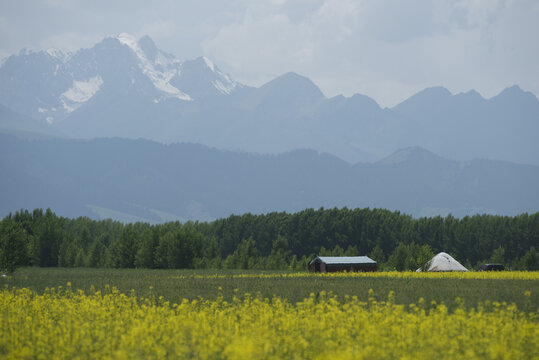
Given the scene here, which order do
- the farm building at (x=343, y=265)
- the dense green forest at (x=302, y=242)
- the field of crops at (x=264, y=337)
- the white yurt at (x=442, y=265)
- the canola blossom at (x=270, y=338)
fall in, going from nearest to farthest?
the canola blossom at (x=270, y=338), the field of crops at (x=264, y=337), the farm building at (x=343, y=265), the white yurt at (x=442, y=265), the dense green forest at (x=302, y=242)

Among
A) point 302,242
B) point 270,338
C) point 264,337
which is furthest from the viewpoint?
point 302,242

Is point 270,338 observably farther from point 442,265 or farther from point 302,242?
point 302,242

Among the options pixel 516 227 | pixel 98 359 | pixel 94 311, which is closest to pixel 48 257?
pixel 516 227

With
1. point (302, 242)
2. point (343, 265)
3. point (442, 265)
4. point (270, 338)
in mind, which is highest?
point (302, 242)

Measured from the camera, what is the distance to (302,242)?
141m

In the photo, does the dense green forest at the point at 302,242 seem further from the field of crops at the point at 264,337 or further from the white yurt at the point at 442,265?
the field of crops at the point at 264,337

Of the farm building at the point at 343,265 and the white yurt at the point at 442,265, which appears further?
the white yurt at the point at 442,265

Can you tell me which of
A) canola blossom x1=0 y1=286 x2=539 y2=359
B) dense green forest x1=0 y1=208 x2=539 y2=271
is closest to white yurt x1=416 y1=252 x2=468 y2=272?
dense green forest x1=0 y1=208 x2=539 y2=271

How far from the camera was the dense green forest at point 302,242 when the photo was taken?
106062 millimetres

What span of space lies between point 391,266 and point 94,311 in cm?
7719

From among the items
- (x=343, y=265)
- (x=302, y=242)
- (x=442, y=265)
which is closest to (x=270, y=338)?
(x=343, y=265)

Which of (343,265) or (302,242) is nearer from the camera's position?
(343,265)

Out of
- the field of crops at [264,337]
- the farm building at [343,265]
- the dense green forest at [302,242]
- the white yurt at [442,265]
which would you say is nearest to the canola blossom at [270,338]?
the field of crops at [264,337]

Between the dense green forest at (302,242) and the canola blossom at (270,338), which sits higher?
the dense green forest at (302,242)
